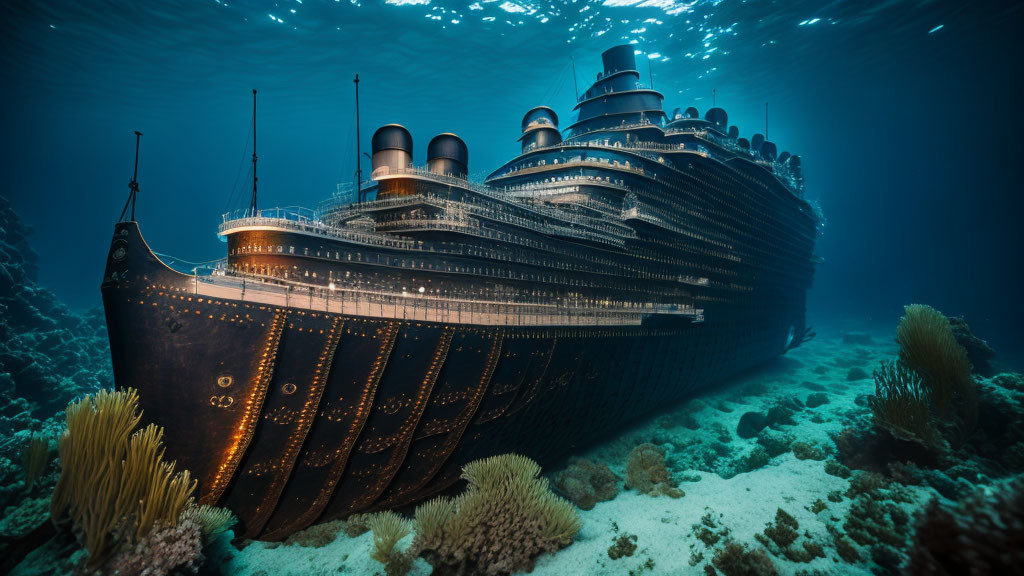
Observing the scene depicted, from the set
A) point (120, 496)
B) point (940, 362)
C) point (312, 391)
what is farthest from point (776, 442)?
point (120, 496)

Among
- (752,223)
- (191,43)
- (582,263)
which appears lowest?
(582,263)

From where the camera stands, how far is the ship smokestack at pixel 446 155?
1698 cm

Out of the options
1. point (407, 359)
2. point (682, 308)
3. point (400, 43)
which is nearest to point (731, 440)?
point (682, 308)

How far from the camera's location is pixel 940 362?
12.6m

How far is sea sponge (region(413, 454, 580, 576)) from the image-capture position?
7941mm

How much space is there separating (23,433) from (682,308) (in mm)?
37838

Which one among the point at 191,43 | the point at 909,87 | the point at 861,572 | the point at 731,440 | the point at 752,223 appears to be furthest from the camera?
the point at 909,87

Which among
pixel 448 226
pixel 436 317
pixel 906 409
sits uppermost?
pixel 448 226

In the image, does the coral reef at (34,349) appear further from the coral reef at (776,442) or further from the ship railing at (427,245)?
the coral reef at (776,442)

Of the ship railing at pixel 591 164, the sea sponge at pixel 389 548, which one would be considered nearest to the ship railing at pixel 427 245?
the ship railing at pixel 591 164

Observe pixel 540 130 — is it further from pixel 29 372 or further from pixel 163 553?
pixel 29 372

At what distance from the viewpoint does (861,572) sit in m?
7.66

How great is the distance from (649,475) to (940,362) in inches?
468

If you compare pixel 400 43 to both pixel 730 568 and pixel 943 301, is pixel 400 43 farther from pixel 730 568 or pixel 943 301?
pixel 943 301
